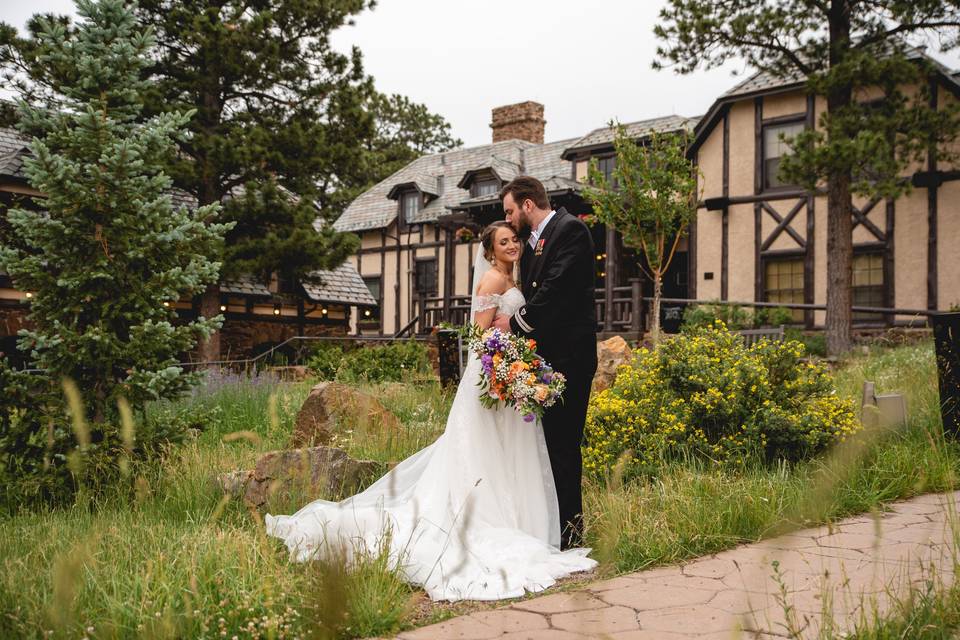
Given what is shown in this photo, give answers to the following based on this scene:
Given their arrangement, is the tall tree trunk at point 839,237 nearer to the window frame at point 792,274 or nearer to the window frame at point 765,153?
the window frame at point 792,274

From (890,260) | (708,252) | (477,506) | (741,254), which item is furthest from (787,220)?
(477,506)

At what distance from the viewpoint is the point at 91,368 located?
5.78m

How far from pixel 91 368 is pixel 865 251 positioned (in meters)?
16.1

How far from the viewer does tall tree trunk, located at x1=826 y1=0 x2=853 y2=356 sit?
1399cm

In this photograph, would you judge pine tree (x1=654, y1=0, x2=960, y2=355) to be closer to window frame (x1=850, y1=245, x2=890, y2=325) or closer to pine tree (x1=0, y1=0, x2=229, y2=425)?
window frame (x1=850, y1=245, x2=890, y2=325)

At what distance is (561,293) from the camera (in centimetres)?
476

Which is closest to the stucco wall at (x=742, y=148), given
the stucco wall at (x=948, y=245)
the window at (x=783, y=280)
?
the window at (x=783, y=280)

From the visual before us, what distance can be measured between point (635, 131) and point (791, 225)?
6.13 metres

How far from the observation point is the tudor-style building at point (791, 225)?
1590 cm

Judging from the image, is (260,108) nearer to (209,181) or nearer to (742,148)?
(209,181)

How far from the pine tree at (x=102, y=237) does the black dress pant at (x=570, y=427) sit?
9.11 ft

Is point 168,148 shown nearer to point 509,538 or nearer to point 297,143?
point 509,538

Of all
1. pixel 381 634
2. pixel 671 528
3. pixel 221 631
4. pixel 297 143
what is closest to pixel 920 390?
pixel 671 528

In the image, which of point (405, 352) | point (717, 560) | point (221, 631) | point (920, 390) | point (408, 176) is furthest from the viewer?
point (408, 176)
